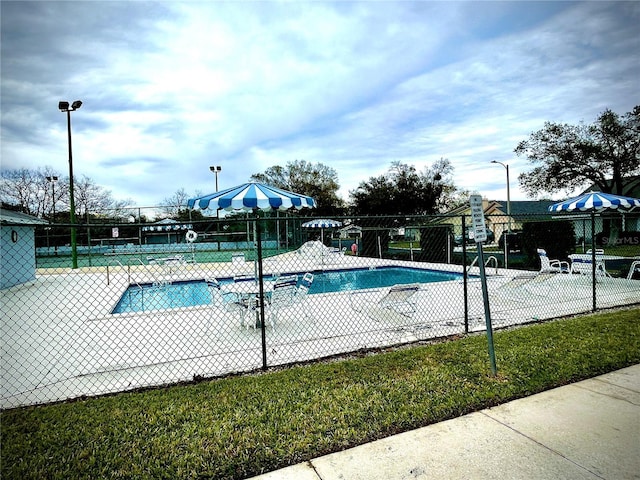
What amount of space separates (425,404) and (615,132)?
3353cm

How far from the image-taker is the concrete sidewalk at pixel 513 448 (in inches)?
93.0

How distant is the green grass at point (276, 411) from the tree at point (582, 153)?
3010 cm

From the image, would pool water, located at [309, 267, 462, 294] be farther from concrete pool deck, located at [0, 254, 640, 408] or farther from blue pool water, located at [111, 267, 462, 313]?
concrete pool deck, located at [0, 254, 640, 408]

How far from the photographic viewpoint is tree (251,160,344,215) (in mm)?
45125

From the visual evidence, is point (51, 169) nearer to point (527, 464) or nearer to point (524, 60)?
point (524, 60)

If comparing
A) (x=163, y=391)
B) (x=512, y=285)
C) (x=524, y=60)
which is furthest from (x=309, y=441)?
(x=524, y=60)

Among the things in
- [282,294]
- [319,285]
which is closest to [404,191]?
[319,285]

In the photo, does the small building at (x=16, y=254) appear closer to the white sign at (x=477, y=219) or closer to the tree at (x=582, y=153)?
the white sign at (x=477, y=219)

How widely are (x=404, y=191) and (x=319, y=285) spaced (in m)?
36.2

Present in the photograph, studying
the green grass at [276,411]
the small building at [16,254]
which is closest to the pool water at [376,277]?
the green grass at [276,411]

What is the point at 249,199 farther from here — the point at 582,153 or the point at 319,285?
the point at 582,153

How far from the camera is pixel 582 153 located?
28734 millimetres

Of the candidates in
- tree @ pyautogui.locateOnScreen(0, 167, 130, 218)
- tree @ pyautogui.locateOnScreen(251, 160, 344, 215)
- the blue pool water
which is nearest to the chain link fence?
the blue pool water

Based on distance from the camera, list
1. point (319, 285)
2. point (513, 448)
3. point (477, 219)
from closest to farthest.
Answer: point (513, 448) < point (477, 219) < point (319, 285)
